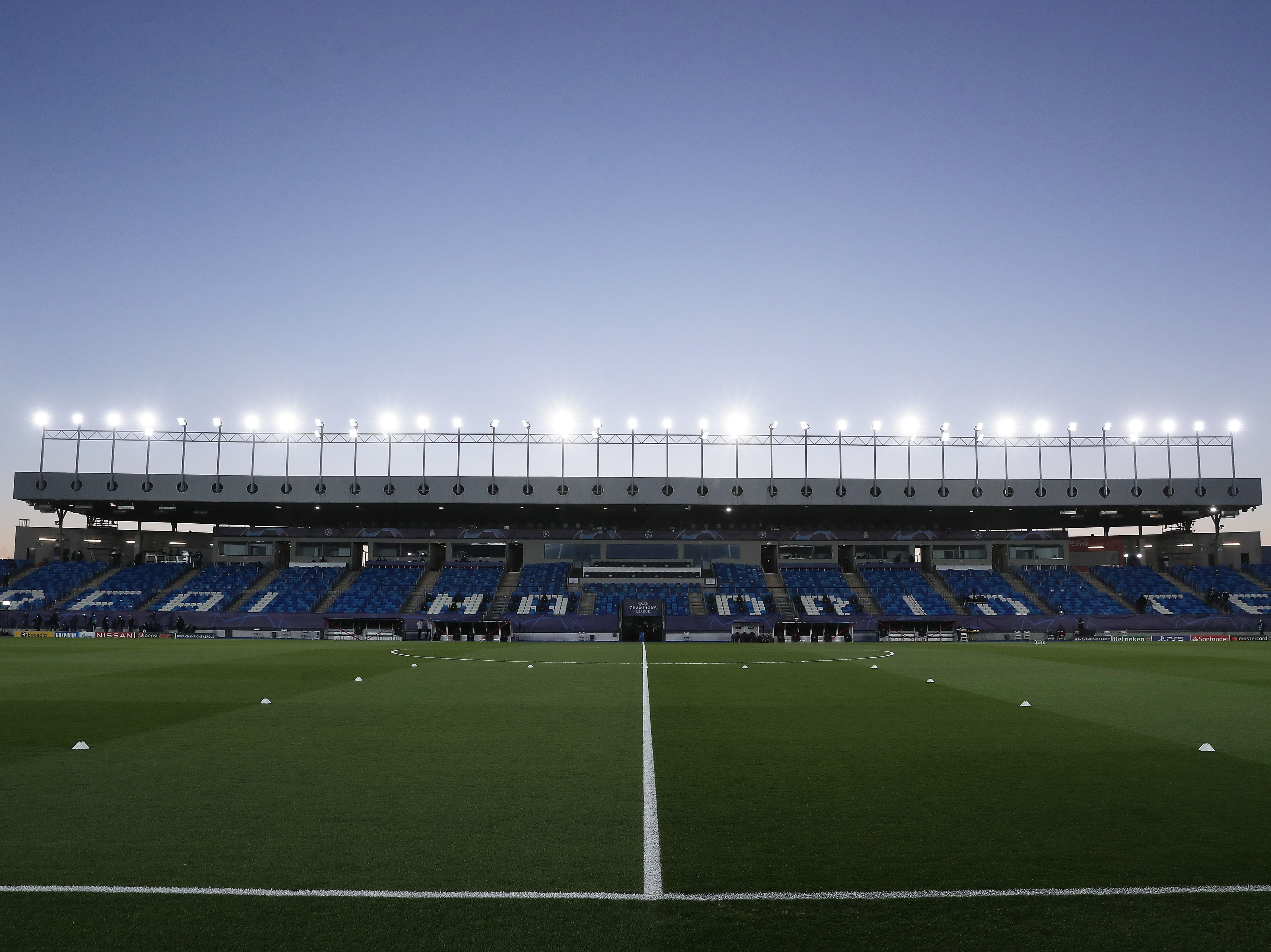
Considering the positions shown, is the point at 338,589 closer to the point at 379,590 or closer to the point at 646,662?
the point at 379,590

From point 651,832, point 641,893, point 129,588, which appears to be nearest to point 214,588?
point 129,588

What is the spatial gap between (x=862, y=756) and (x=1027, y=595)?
62.5 metres

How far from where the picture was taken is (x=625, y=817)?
27.0 ft

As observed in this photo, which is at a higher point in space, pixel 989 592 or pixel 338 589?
pixel 338 589

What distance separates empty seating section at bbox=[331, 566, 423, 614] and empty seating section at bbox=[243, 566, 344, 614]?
180cm

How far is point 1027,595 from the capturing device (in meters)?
67.6

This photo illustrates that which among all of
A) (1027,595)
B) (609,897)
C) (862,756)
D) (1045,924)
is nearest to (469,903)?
(609,897)

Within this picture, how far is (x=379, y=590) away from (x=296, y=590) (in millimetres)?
6238

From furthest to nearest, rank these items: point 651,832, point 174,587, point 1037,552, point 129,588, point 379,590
Answer: 1. point 1037,552
2. point 174,587
3. point 379,590
4. point 129,588
5. point 651,832

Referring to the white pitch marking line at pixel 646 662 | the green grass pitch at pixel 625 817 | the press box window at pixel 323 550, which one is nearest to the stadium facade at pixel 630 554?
the press box window at pixel 323 550

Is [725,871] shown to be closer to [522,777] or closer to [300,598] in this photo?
[522,777]

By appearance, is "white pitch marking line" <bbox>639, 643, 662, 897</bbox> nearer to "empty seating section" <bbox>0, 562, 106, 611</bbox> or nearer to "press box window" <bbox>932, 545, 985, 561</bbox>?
"empty seating section" <bbox>0, 562, 106, 611</bbox>

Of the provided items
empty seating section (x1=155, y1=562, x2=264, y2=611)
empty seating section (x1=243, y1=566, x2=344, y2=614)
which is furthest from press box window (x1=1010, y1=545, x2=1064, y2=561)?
empty seating section (x1=155, y1=562, x2=264, y2=611)

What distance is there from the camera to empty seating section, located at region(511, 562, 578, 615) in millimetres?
63656
